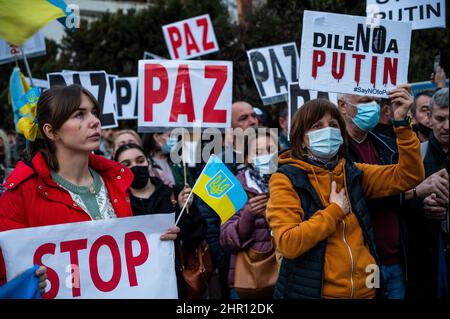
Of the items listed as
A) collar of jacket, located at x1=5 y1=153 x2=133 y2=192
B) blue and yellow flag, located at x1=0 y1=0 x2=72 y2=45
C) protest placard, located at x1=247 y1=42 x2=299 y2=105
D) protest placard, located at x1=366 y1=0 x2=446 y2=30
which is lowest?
collar of jacket, located at x1=5 y1=153 x2=133 y2=192

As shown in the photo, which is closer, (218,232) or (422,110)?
(218,232)

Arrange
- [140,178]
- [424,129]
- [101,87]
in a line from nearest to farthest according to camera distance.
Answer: [140,178]
[424,129]
[101,87]

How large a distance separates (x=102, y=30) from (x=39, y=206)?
1261 centimetres

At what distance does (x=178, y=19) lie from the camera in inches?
591

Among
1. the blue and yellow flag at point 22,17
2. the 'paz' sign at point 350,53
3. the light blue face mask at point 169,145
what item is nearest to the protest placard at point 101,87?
the light blue face mask at point 169,145

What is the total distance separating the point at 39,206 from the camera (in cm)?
332

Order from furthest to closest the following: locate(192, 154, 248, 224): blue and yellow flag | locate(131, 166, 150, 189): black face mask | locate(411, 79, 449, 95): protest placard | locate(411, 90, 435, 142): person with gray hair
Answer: locate(411, 79, 449, 95): protest placard < locate(411, 90, 435, 142): person with gray hair < locate(131, 166, 150, 189): black face mask < locate(192, 154, 248, 224): blue and yellow flag

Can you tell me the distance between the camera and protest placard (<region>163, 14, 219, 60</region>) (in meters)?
8.90

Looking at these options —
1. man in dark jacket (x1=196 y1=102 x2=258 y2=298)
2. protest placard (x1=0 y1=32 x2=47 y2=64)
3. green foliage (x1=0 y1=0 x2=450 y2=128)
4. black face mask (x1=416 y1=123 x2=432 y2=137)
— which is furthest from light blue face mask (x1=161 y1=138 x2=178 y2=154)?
green foliage (x1=0 y1=0 x2=450 y2=128)

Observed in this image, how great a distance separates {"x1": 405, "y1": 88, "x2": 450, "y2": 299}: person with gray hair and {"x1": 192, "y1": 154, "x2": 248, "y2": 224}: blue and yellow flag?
3.75ft

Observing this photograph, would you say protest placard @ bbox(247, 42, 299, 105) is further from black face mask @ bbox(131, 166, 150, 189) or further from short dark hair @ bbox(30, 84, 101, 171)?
short dark hair @ bbox(30, 84, 101, 171)

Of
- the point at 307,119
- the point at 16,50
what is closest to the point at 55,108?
the point at 307,119

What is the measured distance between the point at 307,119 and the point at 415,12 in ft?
8.34

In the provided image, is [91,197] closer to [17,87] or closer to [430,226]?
[430,226]
